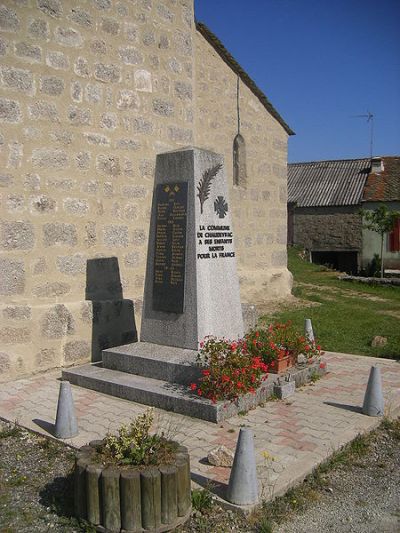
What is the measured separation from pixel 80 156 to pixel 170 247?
238 cm

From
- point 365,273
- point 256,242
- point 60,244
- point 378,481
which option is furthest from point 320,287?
point 378,481

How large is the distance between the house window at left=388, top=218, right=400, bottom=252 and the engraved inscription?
19.2m

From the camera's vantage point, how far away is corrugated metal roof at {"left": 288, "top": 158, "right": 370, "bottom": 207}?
26859 millimetres

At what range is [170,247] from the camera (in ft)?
23.1

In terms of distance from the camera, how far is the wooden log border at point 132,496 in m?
3.60

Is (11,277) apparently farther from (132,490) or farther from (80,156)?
(132,490)

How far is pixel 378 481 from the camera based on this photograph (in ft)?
15.1

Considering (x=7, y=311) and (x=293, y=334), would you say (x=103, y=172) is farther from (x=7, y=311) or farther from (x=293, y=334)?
(x=293, y=334)

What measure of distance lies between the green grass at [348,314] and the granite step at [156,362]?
3.79m

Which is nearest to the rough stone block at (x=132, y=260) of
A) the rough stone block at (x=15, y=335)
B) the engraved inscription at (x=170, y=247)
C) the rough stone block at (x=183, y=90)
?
the engraved inscription at (x=170, y=247)

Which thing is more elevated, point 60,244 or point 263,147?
point 263,147

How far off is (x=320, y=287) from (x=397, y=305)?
10.7 ft

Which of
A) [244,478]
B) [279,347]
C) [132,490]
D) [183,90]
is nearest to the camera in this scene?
[132,490]

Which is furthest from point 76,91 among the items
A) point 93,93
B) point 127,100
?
point 127,100
